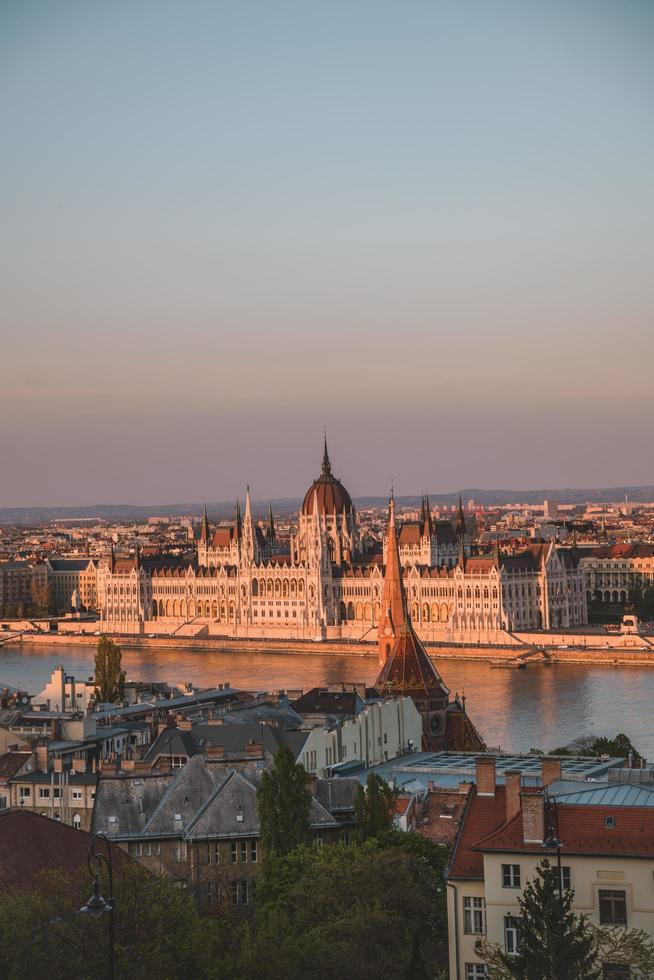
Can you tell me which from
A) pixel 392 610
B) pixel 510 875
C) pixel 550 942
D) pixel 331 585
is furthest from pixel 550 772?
pixel 331 585

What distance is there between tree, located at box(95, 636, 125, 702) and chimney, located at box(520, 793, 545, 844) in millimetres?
15610

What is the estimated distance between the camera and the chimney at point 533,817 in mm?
11484

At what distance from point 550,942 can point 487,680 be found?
3459 centimetres

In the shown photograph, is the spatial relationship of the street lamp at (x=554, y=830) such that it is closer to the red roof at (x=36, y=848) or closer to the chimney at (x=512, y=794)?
the chimney at (x=512, y=794)

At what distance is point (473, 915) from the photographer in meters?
11.8

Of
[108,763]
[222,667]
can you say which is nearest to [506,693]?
[222,667]

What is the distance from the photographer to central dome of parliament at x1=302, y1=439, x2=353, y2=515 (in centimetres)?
6769

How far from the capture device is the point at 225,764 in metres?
15.7

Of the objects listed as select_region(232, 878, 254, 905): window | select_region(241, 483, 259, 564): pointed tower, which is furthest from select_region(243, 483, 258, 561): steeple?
select_region(232, 878, 254, 905): window

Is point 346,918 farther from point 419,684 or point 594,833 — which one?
point 419,684

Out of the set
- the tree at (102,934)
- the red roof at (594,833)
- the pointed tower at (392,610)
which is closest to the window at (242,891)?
the tree at (102,934)

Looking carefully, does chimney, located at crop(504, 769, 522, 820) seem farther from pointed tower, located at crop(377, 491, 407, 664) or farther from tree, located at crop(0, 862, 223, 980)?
pointed tower, located at crop(377, 491, 407, 664)

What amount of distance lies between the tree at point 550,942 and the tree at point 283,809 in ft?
11.4

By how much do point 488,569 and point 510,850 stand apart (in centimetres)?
4738
